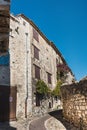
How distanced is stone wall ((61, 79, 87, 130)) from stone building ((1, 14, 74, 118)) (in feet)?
19.0

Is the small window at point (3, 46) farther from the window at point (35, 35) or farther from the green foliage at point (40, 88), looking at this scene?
the window at point (35, 35)

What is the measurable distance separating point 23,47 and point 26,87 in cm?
380

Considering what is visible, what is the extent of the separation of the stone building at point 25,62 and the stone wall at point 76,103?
19.0ft

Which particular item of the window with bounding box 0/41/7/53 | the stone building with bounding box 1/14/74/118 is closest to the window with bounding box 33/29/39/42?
the stone building with bounding box 1/14/74/118

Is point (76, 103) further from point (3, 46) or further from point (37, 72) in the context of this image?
point (37, 72)

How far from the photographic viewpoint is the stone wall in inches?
471

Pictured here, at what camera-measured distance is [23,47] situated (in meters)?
22.4

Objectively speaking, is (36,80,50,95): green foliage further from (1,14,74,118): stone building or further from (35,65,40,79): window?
(35,65,40,79): window

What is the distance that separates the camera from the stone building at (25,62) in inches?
799

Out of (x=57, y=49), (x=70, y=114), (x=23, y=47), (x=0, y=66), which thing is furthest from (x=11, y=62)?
(x=57, y=49)

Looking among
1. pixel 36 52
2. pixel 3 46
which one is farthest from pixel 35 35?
pixel 3 46

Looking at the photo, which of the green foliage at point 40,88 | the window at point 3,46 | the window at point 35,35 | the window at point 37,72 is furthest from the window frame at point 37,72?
the window at point 3,46

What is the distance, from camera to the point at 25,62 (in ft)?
72.7

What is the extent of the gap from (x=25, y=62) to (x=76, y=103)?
997 centimetres
